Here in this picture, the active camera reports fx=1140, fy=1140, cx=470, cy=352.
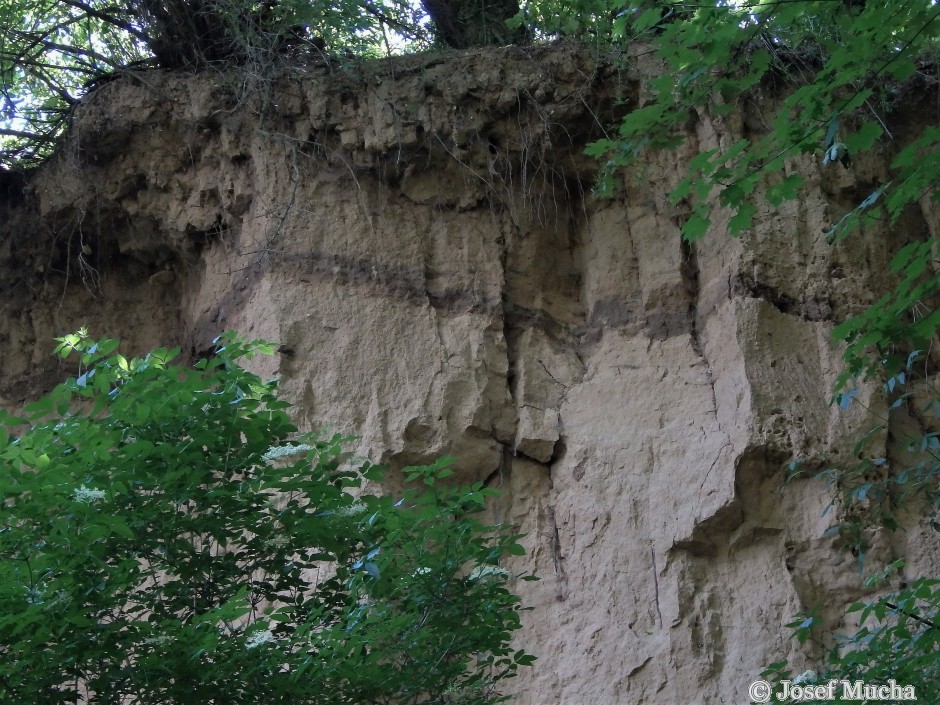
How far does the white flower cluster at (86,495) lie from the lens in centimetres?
377

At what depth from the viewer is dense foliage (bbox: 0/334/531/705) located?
3.70 metres

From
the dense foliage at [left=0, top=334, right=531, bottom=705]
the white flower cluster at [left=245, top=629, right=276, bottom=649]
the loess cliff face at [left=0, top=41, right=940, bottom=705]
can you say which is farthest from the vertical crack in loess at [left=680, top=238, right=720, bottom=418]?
the white flower cluster at [left=245, top=629, right=276, bottom=649]

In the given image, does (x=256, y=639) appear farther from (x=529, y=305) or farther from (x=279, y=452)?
(x=529, y=305)

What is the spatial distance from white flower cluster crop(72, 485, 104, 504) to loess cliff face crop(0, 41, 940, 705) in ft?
8.05

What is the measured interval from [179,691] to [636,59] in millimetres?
4896

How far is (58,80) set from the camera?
787cm

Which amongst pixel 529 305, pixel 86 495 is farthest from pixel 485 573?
pixel 529 305

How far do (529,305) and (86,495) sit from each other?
11.9 feet

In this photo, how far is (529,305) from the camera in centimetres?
693

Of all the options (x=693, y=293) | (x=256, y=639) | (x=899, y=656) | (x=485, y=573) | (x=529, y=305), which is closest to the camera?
(x=256, y=639)

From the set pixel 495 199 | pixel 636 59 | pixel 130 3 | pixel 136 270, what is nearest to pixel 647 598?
pixel 495 199

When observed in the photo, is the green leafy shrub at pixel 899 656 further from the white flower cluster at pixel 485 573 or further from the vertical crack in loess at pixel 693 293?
the vertical crack in loess at pixel 693 293

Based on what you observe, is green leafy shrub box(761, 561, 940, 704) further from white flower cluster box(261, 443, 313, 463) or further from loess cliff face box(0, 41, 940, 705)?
white flower cluster box(261, 443, 313, 463)

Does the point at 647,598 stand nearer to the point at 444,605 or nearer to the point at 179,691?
the point at 444,605
